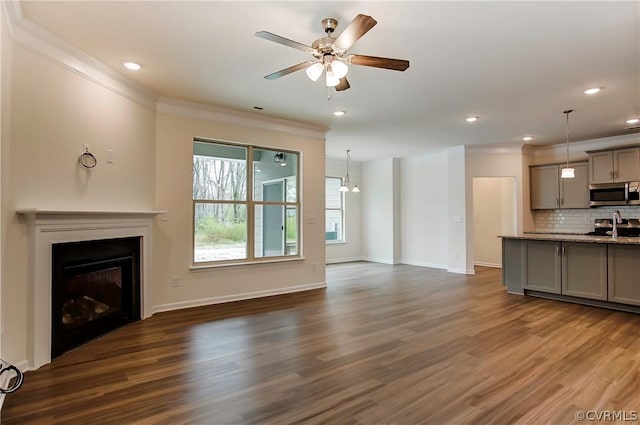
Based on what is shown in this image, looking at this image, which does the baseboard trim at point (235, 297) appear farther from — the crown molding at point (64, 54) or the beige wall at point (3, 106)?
the crown molding at point (64, 54)

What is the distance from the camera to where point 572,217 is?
7207 millimetres

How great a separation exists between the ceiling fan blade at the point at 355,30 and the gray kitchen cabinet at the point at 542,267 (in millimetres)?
4440

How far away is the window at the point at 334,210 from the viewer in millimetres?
9336

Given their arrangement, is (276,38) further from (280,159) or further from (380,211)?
(380,211)

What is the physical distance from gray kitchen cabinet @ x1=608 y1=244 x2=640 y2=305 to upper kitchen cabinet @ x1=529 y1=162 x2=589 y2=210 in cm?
273

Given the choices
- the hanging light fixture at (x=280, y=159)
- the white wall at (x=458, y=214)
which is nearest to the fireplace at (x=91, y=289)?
the hanging light fixture at (x=280, y=159)

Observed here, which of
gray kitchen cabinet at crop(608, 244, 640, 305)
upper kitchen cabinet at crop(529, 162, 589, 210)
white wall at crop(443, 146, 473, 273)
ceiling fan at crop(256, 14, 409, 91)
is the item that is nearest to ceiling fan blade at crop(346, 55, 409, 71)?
ceiling fan at crop(256, 14, 409, 91)

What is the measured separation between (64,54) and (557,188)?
824cm

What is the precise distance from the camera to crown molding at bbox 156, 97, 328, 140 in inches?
180

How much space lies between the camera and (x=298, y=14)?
2.62 meters

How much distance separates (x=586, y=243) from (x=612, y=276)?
49 centimetres

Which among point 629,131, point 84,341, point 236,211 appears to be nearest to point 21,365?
point 84,341

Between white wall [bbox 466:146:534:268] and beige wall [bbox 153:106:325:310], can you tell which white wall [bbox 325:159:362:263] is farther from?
beige wall [bbox 153:106:325:310]

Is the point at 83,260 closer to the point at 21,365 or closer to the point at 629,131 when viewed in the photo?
the point at 21,365
